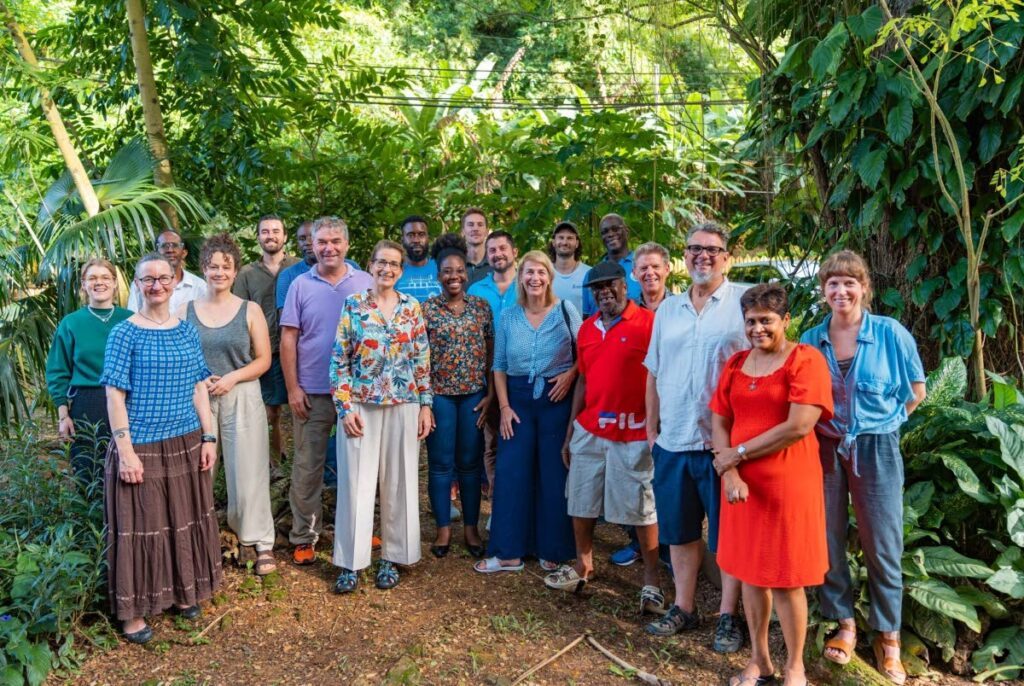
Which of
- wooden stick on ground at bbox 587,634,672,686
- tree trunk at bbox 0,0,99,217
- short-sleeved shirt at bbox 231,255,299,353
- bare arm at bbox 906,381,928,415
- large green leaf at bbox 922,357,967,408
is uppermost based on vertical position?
tree trunk at bbox 0,0,99,217

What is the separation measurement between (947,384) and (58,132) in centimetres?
583

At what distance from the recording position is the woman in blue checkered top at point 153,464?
3.73 m

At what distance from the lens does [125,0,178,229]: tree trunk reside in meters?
6.14

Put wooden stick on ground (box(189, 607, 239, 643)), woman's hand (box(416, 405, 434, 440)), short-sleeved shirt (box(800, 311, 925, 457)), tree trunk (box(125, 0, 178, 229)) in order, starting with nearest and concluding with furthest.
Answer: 1. short-sleeved shirt (box(800, 311, 925, 457))
2. wooden stick on ground (box(189, 607, 239, 643))
3. woman's hand (box(416, 405, 434, 440))
4. tree trunk (box(125, 0, 178, 229))

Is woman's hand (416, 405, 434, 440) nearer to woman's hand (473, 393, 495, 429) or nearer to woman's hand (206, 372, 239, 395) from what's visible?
woman's hand (473, 393, 495, 429)

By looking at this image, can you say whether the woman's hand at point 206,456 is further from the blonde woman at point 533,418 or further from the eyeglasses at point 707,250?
the eyeglasses at point 707,250

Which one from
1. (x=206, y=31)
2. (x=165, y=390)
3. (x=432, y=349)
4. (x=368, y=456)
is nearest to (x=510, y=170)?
(x=206, y=31)

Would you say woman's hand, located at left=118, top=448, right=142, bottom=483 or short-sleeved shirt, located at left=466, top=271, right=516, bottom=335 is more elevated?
short-sleeved shirt, located at left=466, top=271, right=516, bottom=335

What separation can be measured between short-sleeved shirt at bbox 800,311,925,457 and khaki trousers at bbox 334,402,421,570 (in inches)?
81.6

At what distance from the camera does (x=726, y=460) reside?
3217 mm

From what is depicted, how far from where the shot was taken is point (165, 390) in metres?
3.84

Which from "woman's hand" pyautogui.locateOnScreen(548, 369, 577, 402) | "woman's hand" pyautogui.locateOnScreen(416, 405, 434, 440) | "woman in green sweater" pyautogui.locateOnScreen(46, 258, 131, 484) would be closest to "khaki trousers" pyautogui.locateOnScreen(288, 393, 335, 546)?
"woman's hand" pyautogui.locateOnScreen(416, 405, 434, 440)

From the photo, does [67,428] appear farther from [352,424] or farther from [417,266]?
[417,266]

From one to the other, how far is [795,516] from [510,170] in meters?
4.65
